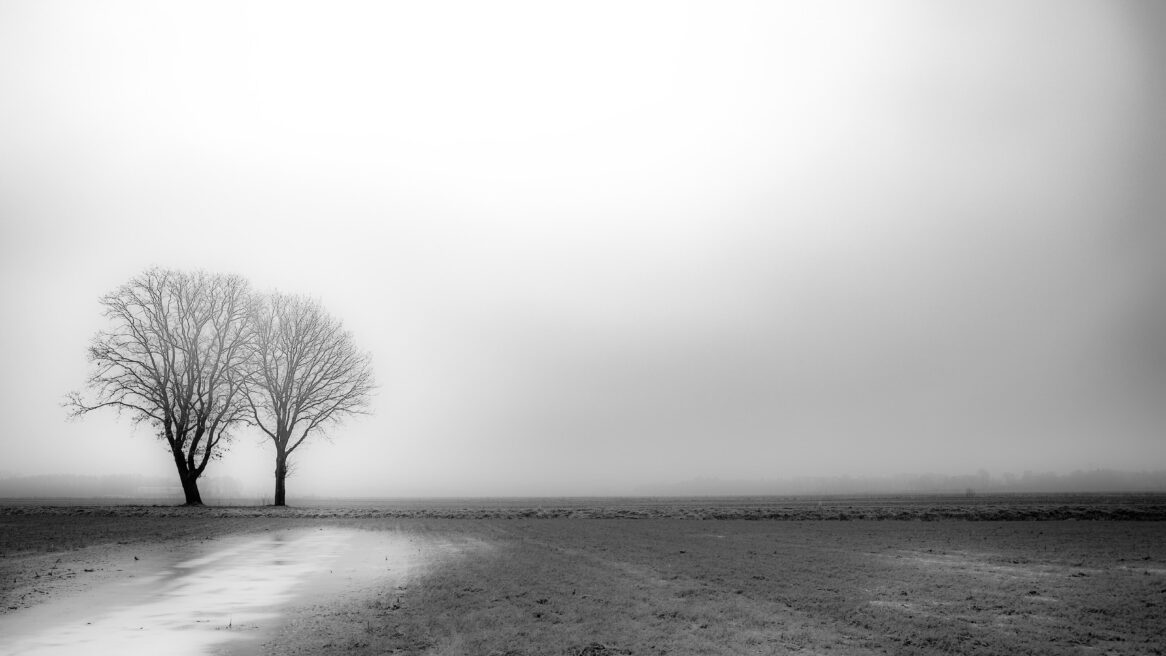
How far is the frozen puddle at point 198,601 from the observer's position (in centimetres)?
1050

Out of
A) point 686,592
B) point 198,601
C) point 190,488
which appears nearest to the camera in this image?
point 198,601

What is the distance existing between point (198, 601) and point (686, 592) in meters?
11.4

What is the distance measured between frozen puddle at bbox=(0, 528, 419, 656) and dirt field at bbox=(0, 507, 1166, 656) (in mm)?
367

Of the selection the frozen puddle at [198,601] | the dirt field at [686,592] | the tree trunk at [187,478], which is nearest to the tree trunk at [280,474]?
the tree trunk at [187,478]

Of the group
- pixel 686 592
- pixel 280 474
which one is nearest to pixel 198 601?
pixel 686 592

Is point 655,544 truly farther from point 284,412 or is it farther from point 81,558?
point 284,412

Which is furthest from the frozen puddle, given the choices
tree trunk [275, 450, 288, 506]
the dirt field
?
tree trunk [275, 450, 288, 506]

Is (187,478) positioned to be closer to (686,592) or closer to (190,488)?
(190,488)

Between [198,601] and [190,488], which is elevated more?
[198,601]

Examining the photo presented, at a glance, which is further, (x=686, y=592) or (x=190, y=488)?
(x=190, y=488)

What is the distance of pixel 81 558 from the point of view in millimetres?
19766

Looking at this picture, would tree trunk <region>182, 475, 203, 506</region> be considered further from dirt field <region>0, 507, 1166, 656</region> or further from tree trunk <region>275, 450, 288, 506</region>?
dirt field <region>0, 507, 1166, 656</region>

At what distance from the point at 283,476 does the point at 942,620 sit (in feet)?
153

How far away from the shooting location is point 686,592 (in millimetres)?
15430
